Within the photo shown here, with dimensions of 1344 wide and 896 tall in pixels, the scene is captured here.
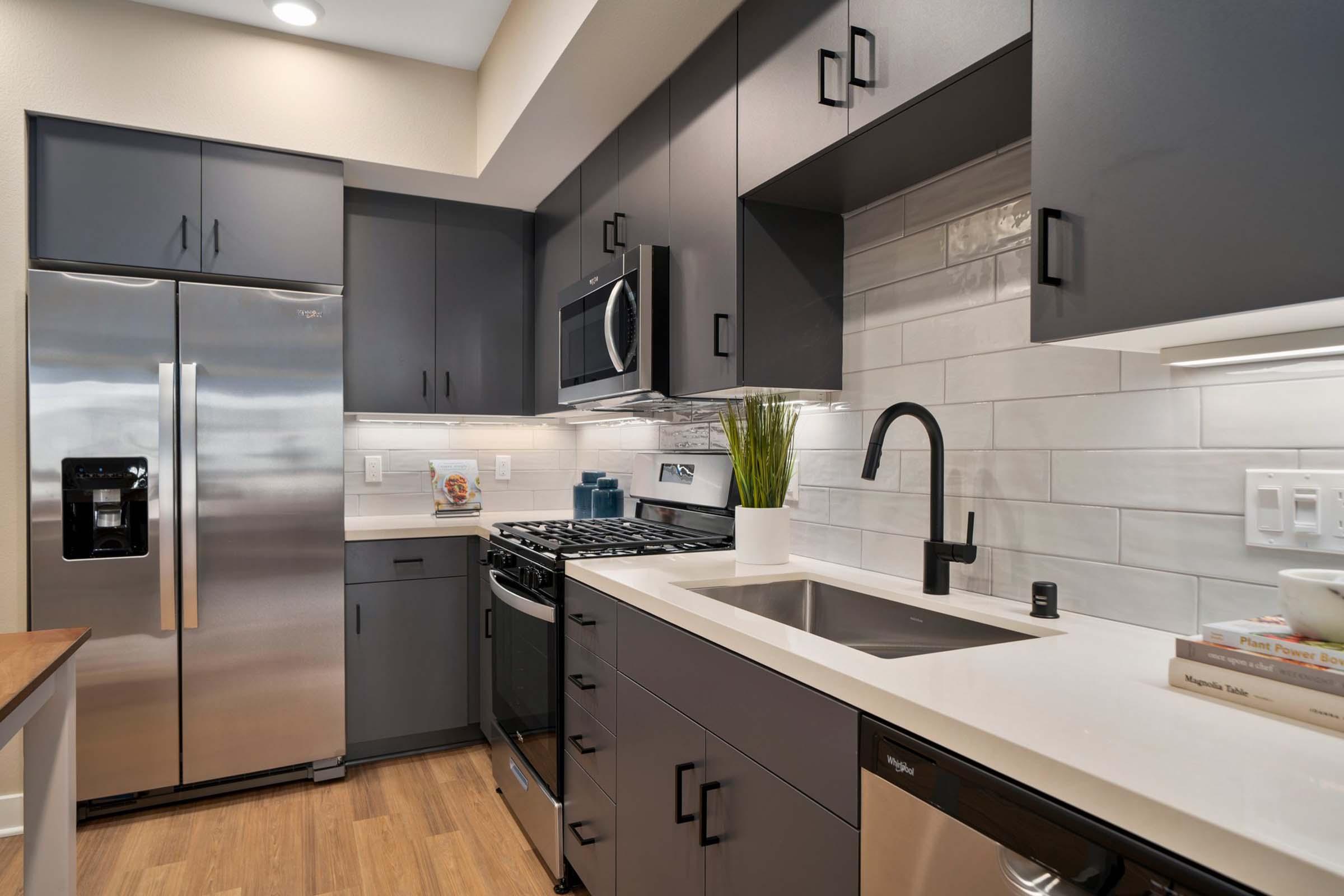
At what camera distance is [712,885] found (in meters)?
1.34

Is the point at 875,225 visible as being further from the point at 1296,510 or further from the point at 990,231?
the point at 1296,510

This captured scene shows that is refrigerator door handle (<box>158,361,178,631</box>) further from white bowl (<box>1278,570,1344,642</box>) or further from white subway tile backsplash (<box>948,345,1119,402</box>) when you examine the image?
white bowl (<box>1278,570,1344,642</box>)

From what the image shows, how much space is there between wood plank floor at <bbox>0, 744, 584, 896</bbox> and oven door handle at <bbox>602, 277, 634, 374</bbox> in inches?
59.1

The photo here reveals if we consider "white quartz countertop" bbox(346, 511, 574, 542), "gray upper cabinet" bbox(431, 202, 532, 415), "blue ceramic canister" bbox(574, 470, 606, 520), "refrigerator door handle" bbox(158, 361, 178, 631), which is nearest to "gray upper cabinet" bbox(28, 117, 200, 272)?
"refrigerator door handle" bbox(158, 361, 178, 631)

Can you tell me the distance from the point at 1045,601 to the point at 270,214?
280cm

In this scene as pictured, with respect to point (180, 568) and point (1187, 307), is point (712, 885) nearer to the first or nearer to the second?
point (1187, 307)

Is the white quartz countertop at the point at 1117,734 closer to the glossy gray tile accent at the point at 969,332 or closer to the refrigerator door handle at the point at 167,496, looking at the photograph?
the glossy gray tile accent at the point at 969,332

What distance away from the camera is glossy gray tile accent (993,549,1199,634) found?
3.95 ft

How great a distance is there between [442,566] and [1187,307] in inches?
108

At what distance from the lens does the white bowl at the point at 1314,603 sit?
83cm

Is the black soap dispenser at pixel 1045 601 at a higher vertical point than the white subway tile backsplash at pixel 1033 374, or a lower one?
lower

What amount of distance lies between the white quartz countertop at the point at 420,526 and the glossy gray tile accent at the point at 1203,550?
2.05m

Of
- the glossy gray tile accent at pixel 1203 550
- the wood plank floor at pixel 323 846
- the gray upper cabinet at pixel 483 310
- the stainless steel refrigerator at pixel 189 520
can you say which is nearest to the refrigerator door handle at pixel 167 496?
the stainless steel refrigerator at pixel 189 520

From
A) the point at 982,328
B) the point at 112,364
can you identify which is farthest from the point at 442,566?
the point at 982,328
